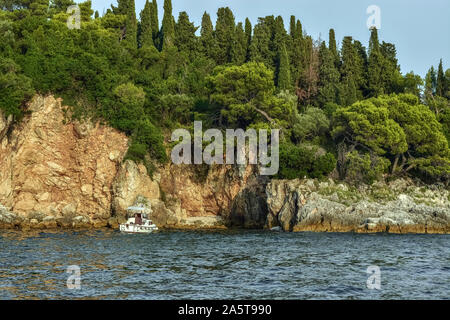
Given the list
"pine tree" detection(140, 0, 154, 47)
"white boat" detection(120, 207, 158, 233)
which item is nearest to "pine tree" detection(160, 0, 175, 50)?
"pine tree" detection(140, 0, 154, 47)

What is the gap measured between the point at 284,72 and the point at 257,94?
13.2m

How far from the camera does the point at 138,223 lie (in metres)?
53.8

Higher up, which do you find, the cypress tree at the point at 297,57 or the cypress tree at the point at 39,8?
the cypress tree at the point at 39,8

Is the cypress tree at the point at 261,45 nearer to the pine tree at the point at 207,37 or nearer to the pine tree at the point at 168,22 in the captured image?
the pine tree at the point at 207,37

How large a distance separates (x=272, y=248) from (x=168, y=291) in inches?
644

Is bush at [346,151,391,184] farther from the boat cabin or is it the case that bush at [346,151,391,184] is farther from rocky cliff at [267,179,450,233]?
the boat cabin

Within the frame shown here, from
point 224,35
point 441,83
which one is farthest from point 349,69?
point 224,35

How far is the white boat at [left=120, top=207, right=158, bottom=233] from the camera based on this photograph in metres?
52.1

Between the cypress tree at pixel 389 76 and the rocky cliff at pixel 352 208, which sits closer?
the rocky cliff at pixel 352 208

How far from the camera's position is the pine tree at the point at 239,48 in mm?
80062

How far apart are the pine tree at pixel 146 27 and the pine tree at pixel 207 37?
754 cm

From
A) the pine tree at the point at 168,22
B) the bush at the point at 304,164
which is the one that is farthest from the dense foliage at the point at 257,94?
the pine tree at the point at 168,22

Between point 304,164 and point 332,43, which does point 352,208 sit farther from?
point 332,43
